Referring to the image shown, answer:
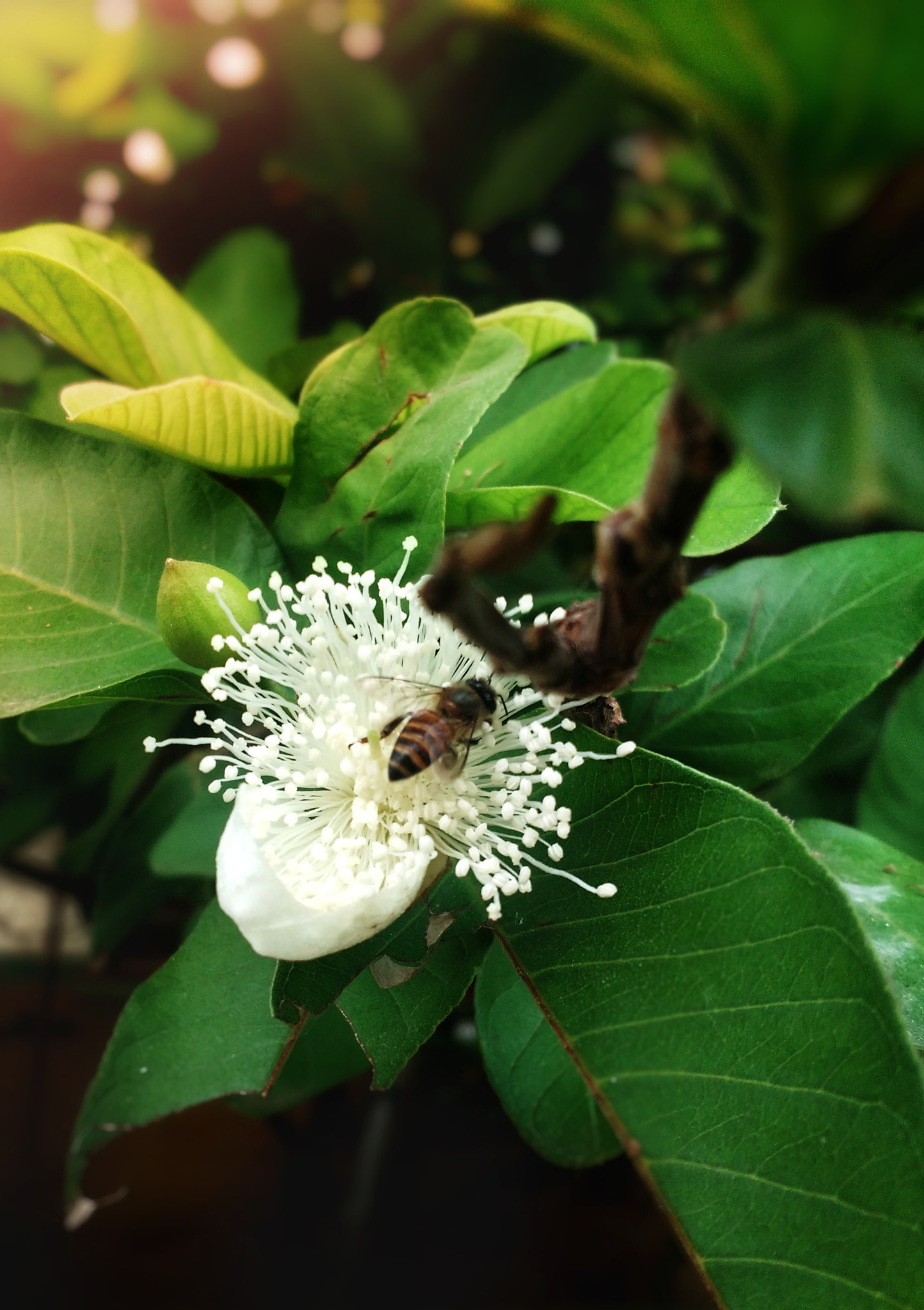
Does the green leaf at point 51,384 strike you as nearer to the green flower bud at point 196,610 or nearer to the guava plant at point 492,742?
the guava plant at point 492,742

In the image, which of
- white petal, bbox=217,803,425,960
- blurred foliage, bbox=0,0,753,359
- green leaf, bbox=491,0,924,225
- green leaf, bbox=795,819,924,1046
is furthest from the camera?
blurred foliage, bbox=0,0,753,359

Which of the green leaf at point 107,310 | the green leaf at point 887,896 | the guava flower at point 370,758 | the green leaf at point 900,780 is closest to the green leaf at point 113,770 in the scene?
the guava flower at point 370,758

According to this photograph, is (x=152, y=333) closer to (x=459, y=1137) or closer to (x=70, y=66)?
(x=70, y=66)

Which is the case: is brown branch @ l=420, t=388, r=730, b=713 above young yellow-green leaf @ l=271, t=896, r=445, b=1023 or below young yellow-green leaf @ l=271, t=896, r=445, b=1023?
above

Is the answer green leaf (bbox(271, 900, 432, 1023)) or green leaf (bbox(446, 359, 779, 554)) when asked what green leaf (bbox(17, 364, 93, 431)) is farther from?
green leaf (bbox(271, 900, 432, 1023))

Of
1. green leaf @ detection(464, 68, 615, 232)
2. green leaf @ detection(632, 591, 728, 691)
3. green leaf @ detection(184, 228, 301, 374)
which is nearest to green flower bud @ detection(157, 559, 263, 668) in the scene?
green leaf @ detection(632, 591, 728, 691)

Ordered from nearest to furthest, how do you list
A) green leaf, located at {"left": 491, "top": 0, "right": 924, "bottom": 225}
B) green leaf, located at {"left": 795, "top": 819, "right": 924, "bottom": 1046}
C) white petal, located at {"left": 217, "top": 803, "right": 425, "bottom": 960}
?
green leaf, located at {"left": 491, "top": 0, "right": 924, "bottom": 225} < white petal, located at {"left": 217, "top": 803, "right": 425, "bottom": 960} < green leaf, located at {"left": 795, "top": 819, "right": 924, "bottom": 1046}

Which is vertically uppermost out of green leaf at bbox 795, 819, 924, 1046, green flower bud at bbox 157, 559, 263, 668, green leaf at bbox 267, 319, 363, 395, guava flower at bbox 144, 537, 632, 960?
green leaf at bbox 267, 319, 363, 395
